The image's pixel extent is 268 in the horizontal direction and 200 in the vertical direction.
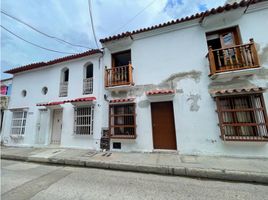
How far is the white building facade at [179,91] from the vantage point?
16.2 ft

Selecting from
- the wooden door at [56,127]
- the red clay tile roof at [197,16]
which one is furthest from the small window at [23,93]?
the red clay tile roof at [197,16]

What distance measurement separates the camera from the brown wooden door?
5.81m

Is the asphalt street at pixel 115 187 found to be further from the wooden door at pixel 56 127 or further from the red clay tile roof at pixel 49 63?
the red clay tile roof at pixel 49 63

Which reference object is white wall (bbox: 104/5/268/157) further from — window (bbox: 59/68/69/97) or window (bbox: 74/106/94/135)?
window (bbox: 59/68/69/97)

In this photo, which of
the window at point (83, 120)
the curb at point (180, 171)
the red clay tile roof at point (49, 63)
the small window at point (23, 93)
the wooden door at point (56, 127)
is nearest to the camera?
the curb at point (180, 171)

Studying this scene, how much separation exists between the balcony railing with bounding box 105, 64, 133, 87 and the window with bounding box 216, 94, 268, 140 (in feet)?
14.2

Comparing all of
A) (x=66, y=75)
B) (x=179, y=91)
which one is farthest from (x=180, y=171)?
(x=66, y=75)

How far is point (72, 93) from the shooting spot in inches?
307

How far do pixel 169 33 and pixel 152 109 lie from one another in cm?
398

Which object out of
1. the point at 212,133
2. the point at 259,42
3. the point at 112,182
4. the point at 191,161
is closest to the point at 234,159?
the point at 212,133

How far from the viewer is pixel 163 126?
598cm

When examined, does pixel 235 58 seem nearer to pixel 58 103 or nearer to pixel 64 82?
pixel 58 103

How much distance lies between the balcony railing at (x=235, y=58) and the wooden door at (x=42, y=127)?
9.81 metres

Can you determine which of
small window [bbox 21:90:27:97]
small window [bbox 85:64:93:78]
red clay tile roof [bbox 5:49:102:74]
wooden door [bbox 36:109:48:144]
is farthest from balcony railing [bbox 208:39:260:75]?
small window [bbox 21:90:27:97]
